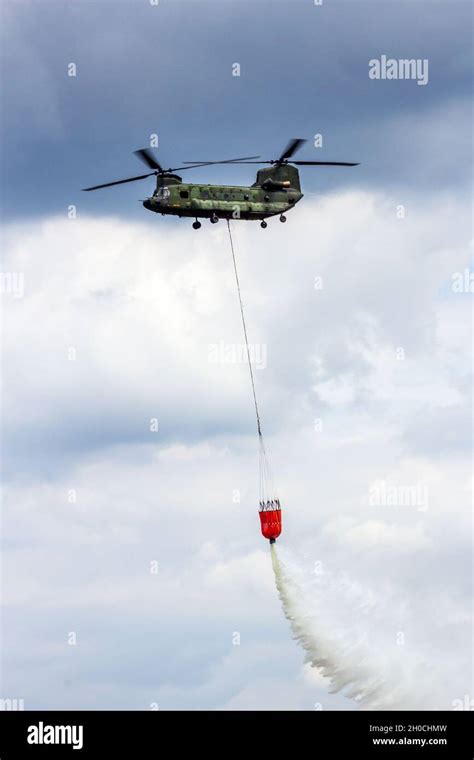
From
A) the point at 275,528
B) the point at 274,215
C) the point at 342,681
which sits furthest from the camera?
the point at 342,681

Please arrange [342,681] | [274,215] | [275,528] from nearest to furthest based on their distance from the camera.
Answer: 1. [275,528]
2. [274,215]
3. [342,681]

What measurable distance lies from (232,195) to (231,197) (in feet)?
0.66

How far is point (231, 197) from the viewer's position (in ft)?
444

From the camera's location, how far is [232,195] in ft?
444

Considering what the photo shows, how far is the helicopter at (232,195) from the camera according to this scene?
13338 centimetres

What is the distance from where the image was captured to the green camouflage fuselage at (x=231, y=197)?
13338 centimetres

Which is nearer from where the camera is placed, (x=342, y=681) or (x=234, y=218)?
(x=234, y=218)

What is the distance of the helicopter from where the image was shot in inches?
5251

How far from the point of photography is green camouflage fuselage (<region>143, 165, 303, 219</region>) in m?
133

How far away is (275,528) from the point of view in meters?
128
